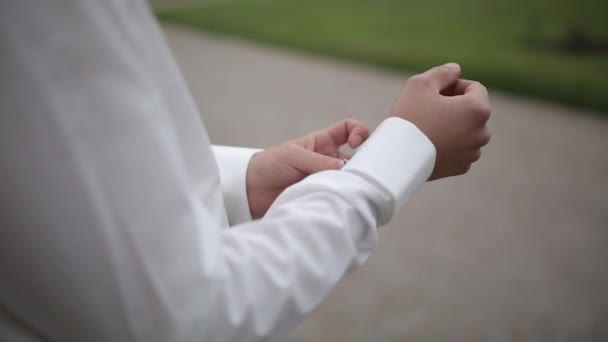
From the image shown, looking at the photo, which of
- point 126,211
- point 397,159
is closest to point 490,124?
point 397,159

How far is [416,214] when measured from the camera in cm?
158

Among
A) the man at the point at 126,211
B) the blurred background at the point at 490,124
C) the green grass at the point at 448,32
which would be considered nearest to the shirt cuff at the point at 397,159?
the man at the point at 126,211

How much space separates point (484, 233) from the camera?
1490 millimetres

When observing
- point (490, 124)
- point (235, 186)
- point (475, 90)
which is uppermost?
point (475, 90)

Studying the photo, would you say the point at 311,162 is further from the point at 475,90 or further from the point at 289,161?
the point at 475,90

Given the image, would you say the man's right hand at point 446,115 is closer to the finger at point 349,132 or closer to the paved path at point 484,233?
the finger at point 349,132

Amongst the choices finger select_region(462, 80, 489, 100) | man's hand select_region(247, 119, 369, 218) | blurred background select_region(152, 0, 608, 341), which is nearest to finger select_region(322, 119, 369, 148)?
man's hand select_region(247, 119, 369, 218)

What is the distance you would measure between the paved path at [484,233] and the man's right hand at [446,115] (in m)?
0.77

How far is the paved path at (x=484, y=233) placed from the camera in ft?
3.98

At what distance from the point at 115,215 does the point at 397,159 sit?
0.70ft

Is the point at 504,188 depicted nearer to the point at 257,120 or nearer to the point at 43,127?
the point at 257,120

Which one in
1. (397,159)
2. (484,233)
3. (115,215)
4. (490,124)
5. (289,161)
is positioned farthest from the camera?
(490,124)

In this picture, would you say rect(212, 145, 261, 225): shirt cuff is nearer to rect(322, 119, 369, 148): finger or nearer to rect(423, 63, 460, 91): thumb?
rect(322, 119, 369, 148): finger

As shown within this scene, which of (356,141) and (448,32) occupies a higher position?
(356,141)
